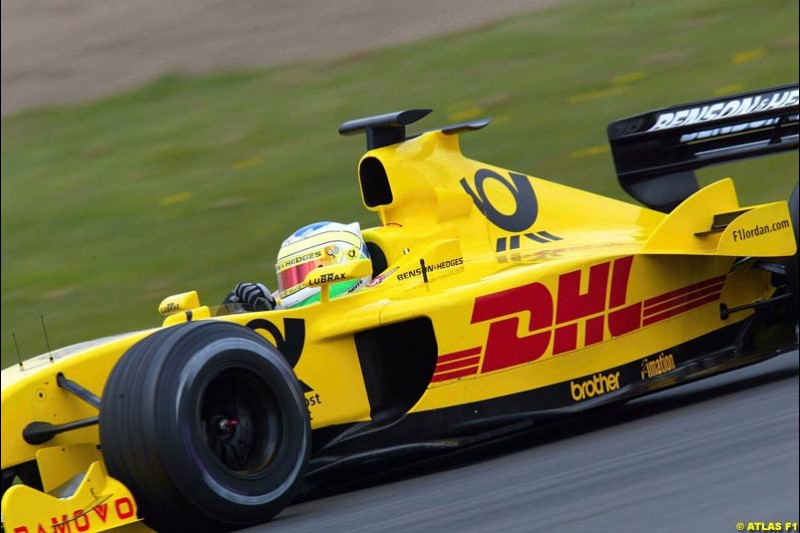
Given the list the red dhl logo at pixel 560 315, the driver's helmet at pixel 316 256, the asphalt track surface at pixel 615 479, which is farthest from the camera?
the driver's helmet at pixel 316 256

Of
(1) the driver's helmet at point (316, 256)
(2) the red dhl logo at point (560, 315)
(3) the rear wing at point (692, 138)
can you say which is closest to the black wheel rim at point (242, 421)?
(2) the red dhl logo at point (560, 315)

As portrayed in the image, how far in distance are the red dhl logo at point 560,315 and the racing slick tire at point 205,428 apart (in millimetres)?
901

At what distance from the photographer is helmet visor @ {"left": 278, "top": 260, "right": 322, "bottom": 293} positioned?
617cm

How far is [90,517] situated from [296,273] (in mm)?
1831

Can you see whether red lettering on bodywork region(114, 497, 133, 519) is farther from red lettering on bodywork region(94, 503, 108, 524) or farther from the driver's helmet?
the driver's helmet

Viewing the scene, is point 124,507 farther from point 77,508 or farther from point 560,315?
point 560,315

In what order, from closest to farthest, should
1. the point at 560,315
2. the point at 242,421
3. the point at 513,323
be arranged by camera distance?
the point at 242,421 → the point at 513,323 → the point at 560,315

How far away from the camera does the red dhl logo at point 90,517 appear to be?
15.1 feet

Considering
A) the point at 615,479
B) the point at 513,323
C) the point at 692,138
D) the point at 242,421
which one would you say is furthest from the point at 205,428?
the point at 692,138

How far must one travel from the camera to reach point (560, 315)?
610 cm

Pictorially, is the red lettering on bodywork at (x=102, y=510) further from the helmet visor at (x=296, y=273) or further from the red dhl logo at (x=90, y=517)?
the helmet visor at (x=296, y=273)

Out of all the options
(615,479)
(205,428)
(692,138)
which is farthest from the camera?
(692,138)

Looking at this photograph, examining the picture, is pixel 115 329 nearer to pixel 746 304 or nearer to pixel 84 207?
pixel 84 207

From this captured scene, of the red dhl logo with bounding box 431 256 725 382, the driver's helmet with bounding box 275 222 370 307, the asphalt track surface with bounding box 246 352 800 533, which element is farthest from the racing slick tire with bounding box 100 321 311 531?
the driver's helmet with bounding box 275 222 370 307
